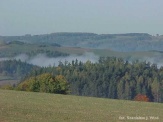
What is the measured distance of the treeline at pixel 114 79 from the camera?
429 ft

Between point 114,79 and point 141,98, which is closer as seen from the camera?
point 141,98

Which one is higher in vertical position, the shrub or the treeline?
the treeline

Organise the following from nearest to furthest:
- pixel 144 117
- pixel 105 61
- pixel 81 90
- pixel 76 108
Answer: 1. pixel 144 117
2. pixel 76 108
3. pixel 81 90
4. pixel 105 61

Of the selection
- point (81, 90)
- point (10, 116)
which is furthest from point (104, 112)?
point (81, 90)

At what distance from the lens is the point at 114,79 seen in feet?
460

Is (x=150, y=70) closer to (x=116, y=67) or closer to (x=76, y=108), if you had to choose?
(x=116, y=67)

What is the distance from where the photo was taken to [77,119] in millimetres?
23156

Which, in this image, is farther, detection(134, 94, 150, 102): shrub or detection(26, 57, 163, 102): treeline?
detection(26, 57, 163, 102): treeline

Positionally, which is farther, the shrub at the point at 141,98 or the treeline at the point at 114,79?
the treeline at the point at 114,79

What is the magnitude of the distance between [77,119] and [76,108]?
4.97m

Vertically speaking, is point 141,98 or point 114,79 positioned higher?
point 114,79

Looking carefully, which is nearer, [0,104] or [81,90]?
[0,104]

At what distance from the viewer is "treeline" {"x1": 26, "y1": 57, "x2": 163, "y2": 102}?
429 feet

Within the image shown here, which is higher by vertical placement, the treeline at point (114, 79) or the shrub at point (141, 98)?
the treeline at point (114, 79)
